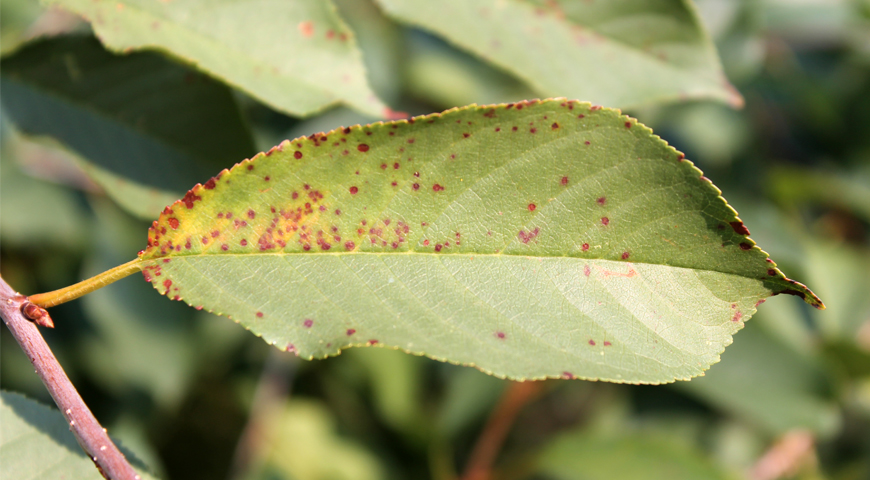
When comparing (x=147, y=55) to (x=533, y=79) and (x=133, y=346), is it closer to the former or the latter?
(x=533, y=79)

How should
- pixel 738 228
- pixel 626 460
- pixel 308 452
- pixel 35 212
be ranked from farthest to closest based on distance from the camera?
1. pixel 308 452
2. pixel 35 212
3. pixel 626 460
4. pixel 738 228

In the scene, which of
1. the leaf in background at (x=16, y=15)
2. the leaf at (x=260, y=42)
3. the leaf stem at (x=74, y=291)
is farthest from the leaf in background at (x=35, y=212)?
the leaf stem at (x=74, y=291)

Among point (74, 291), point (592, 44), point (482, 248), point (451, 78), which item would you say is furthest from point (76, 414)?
point (451, 78)

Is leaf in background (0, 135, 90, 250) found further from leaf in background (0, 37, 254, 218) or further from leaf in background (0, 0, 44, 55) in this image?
leaf in background (0, 37, 254, 218)

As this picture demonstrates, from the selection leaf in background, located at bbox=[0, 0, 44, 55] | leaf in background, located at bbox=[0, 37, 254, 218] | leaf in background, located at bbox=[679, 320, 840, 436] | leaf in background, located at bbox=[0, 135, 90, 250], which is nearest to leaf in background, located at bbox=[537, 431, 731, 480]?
leaf in background, located at bbox=[679, 320, 840, 436]

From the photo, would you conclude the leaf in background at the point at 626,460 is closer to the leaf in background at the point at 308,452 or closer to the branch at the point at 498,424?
the branch at the point at 498,424

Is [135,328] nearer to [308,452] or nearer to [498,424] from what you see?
[308,452]
